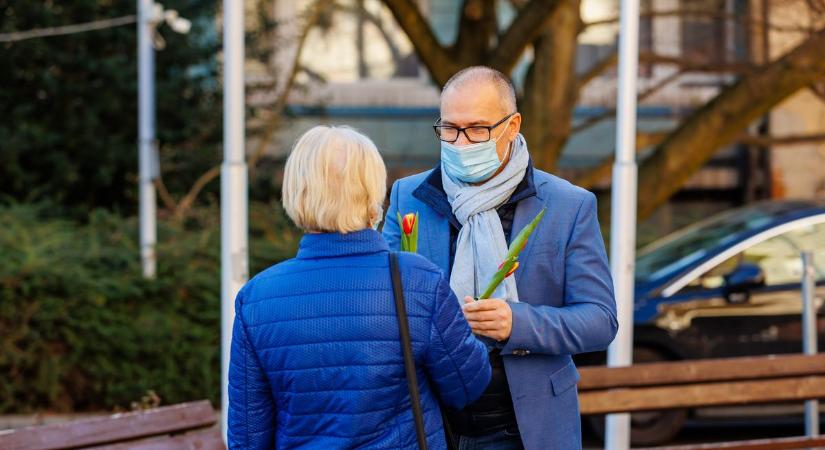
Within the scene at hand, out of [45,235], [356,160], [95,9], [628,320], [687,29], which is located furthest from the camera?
[687,29]

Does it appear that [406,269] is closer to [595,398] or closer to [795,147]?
[595,398]

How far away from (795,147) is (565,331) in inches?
592

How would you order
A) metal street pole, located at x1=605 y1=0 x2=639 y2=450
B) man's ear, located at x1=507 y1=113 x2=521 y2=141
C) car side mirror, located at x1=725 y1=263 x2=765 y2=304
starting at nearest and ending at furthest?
1. man's ear, located at x1=507 y1=113 x2=521 y2=141
2. metal street pole, located at x1=605 y1=0 x2=639 y2=450
3. car side mirror, located at x1=725 y1=263 x2=765 y2=304

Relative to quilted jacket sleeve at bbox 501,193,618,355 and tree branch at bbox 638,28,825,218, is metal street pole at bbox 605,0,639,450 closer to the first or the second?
quilted jacket sleeve at bbox 501,193,618,355

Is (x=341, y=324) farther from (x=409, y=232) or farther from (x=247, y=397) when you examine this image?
(x=409, y=232)

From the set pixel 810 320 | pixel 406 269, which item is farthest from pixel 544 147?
pixel 406 269

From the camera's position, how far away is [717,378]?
18.5ft

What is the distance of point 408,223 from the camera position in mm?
3207

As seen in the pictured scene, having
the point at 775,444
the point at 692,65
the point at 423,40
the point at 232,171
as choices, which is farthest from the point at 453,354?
the point at 692,65

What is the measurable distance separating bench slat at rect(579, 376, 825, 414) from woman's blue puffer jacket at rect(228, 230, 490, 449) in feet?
8.06

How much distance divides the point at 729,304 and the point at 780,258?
1.66ft

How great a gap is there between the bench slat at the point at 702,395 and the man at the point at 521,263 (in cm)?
191

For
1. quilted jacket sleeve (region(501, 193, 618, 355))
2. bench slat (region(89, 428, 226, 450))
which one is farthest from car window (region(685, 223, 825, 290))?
quilted jacket sleeve (region(501, 193, 618, 355))

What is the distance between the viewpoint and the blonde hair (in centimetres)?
281
